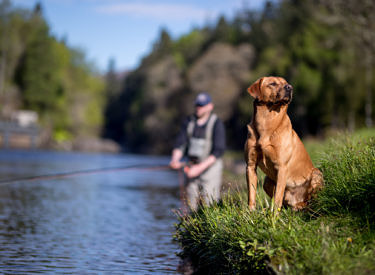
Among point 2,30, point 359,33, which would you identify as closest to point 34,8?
point 2,30

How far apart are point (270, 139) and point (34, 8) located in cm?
9710

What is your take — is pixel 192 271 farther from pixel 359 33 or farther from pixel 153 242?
pixel 359 33

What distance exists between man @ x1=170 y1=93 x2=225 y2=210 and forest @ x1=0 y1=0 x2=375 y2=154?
1693 centimetres

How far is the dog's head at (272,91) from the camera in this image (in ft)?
18.9

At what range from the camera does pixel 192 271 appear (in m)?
7.41

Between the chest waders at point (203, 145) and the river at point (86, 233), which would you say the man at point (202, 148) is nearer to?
the chest waders at point (203, 145)

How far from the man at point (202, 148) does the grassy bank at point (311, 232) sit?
56.9 inches

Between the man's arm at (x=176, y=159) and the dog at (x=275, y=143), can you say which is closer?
the dog at (x=275, y=143)

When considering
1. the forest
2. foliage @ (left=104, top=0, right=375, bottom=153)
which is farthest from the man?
the forest

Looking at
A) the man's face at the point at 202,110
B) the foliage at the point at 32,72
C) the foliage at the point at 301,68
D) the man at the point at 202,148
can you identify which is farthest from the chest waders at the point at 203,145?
the foliage at the point at 32,72

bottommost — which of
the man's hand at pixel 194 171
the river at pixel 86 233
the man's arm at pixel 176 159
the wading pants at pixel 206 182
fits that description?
the river at pixel 86 233

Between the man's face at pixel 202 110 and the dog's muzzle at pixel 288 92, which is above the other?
the dog's muzzle at pixel 288 92

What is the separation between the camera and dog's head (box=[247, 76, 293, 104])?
5766 mm

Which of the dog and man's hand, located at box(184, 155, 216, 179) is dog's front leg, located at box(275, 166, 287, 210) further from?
man's hand, located at box(184, 155, 216, 179)
